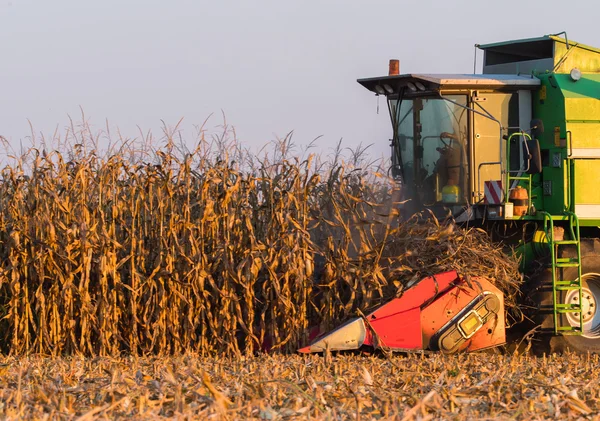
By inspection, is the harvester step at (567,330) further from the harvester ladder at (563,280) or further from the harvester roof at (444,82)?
the harvester roof at (444,82)

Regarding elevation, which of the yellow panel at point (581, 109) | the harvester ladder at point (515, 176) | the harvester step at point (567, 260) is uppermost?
the yellow panel at point (581, 109)

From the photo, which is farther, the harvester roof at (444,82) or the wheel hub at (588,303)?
the harvester roof at (444,82)

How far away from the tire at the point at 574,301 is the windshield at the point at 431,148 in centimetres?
102

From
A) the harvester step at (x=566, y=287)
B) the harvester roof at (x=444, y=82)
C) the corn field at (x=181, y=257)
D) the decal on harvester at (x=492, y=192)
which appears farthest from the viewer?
the harvester roof at (x=444, y=82)

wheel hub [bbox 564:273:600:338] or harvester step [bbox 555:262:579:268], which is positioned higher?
harvester step [bbox 555:262:579:268]

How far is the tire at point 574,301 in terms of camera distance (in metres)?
7.25

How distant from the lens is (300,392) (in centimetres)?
402

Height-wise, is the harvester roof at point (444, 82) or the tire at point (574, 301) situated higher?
the harvester roof at point (444, 82)

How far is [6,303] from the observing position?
22.2 ft

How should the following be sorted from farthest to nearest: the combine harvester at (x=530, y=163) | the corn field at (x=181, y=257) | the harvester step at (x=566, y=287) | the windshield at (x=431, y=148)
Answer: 1. the windshield at (x=431, y=148)
2. the combine harvester at (x=530, y=163)
3. the harvester step at (x=566, y=287)
4. the corn field at (x=181, y=257)

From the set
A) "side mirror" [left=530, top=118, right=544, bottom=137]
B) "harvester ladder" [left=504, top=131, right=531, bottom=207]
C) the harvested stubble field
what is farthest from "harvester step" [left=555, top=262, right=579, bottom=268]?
the harvested stubble field

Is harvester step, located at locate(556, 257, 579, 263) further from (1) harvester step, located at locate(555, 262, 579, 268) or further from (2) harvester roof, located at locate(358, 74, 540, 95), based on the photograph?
(2) harvester roof, located at locate(358, 74, 540, 95)

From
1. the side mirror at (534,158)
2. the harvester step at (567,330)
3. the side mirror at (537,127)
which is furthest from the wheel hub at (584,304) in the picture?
the side mirror at (537,127)

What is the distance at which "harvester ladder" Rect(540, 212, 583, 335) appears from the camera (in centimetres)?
722
